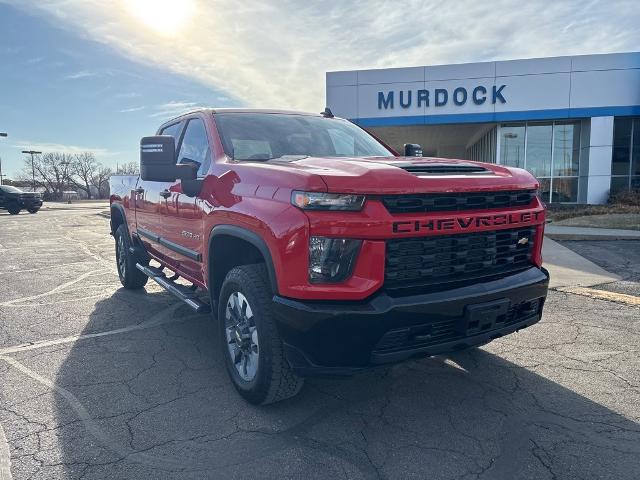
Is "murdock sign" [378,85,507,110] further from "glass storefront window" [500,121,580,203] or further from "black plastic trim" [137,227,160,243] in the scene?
"black plastic trim" [137,227,160,243]

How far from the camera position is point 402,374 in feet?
11.9

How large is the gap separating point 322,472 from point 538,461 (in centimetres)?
112

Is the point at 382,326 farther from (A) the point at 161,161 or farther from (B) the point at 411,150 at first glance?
(B) the point at 411,150

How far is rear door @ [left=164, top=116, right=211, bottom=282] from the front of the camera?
383cm

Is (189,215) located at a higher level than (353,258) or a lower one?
higher

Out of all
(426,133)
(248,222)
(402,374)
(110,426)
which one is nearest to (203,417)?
(110,426)

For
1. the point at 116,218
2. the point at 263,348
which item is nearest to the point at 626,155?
the point at 116,218

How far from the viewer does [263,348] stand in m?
2.85

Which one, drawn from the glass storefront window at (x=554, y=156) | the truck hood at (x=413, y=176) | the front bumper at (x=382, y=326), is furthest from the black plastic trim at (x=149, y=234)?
the glass storefront window at (x=554, y=156)

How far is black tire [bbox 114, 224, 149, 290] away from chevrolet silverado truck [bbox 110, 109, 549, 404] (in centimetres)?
285

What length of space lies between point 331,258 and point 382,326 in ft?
1.44

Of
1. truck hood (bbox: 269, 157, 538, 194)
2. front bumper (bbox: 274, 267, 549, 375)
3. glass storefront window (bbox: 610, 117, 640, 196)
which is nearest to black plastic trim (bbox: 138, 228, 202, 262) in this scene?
truck hood (bbox: 269, 157, 538, 194)

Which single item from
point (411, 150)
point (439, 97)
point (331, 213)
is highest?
point (439, 97)

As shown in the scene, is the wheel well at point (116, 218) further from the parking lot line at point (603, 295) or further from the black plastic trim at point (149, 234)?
the parking lot line at point (603, 295)
